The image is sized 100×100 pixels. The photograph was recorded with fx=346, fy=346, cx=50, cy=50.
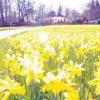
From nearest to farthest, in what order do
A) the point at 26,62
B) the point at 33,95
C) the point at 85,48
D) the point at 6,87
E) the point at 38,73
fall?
the point at 6,87 → the point at 38,73 → the point at 26,62 → the point at 33,95 → the point at 85,48

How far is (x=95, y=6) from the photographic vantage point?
77.4 m

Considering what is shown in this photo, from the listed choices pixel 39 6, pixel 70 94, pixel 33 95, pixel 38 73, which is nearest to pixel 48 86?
pixel 70 94

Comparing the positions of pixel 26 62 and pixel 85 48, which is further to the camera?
pixel 85 48

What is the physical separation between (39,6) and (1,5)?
28.2m

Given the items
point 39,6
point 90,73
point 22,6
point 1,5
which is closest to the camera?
point 90,73

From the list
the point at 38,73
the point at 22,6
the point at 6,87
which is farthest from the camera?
the point at 22,6

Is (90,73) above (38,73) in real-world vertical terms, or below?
below

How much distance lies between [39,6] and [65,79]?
94.5m

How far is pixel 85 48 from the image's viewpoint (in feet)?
11.2

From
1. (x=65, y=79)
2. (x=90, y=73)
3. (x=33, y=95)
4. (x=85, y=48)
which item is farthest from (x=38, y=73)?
(x=90, y=73)

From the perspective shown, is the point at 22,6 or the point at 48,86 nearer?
the point at 48,86

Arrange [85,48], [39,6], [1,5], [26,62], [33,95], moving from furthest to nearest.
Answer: [39,6] < [1,5] < [85,48] < [33,95] < [26,62]

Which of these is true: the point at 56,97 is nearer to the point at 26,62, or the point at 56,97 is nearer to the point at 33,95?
the point at 26,62

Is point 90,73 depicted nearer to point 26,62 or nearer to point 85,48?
point 85,48
